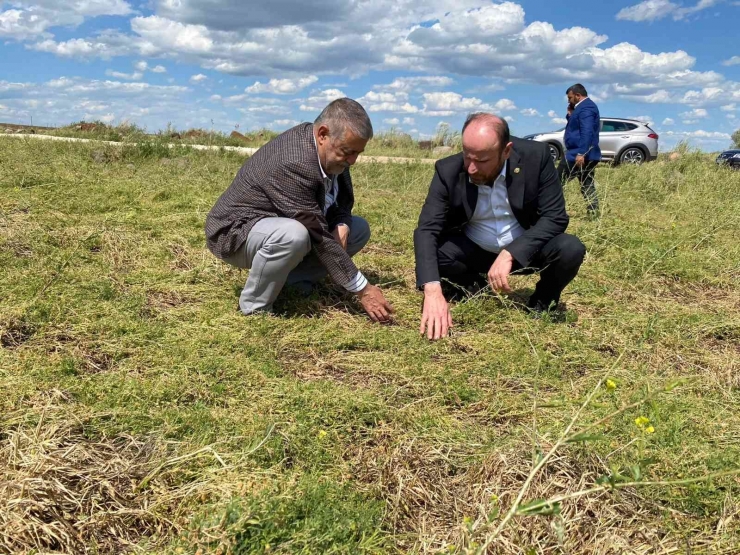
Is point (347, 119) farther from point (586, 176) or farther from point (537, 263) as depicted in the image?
point (586, 176)

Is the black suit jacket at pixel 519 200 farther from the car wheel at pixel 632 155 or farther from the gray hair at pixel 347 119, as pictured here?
the car wheel at pixel 632 155

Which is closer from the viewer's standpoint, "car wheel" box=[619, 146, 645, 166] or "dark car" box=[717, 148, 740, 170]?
"dark car" box=[717, 148, 740, 170]

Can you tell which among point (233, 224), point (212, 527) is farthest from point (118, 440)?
point (233, 224)

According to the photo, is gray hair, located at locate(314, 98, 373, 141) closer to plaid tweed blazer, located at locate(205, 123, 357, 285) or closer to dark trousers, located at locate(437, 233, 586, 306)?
plaid tweed blazer, located at locate(205, 123, 357, 285)

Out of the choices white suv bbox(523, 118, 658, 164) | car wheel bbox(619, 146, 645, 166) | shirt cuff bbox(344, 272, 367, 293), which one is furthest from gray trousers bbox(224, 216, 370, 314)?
car wheel bbox(619, 146, 645, 166)

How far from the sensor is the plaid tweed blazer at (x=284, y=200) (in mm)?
3258

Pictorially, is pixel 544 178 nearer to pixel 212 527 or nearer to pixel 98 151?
pixel 212 527

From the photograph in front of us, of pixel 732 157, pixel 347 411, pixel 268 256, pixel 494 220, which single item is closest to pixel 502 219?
pixel 494 220

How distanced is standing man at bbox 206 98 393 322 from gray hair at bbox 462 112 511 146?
0.55 m

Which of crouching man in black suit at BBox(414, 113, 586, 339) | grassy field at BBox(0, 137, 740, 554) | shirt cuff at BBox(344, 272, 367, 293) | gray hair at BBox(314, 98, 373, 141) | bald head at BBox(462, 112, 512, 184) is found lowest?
grassy field at BBox(0, 137, 740, 554)

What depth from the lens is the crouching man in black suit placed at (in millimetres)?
3303

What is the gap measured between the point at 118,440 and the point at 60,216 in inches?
135

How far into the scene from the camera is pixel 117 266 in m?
4.10

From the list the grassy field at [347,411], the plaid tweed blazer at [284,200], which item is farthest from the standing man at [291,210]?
the grassy field at [347,411]
